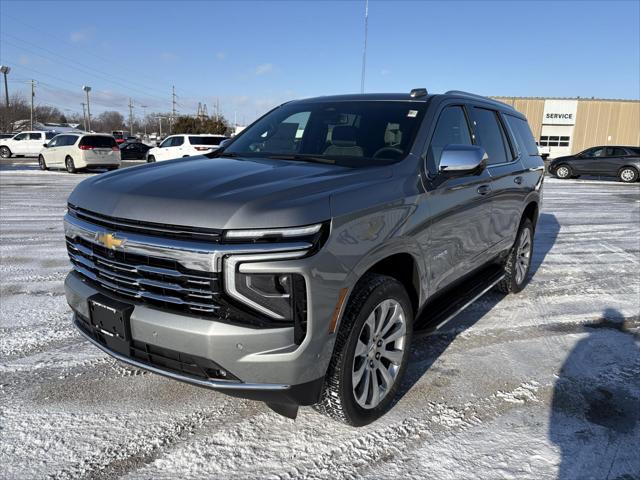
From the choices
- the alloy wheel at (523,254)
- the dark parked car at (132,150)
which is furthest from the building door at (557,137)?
the alloy wheel at (523,254)

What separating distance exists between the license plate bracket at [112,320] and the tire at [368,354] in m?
1.05

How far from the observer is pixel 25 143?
31500 millimetres

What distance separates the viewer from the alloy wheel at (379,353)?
9.16ft

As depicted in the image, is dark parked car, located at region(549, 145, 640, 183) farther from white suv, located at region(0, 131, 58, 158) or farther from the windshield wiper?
white suv, located at region(0, 131, 58, 158)

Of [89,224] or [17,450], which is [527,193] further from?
[17,450]

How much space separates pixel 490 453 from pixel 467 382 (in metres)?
0.82

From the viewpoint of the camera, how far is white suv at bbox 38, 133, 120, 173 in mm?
21219

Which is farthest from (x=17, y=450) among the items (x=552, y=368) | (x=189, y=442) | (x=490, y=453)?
(x=552, y=368)

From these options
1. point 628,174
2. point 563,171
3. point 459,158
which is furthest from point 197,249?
point 563,171

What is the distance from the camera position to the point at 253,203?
2295 mm

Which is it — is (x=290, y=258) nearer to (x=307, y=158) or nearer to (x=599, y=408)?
(x=307, y=158)

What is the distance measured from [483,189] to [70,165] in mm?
21546

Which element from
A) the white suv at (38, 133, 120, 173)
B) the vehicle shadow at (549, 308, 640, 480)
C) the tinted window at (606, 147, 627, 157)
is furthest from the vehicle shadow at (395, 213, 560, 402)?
the white suv at (38, 133, 120, 173)

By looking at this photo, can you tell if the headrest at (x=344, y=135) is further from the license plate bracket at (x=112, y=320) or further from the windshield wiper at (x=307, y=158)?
the license plate bracket at (x=112, y=320)
